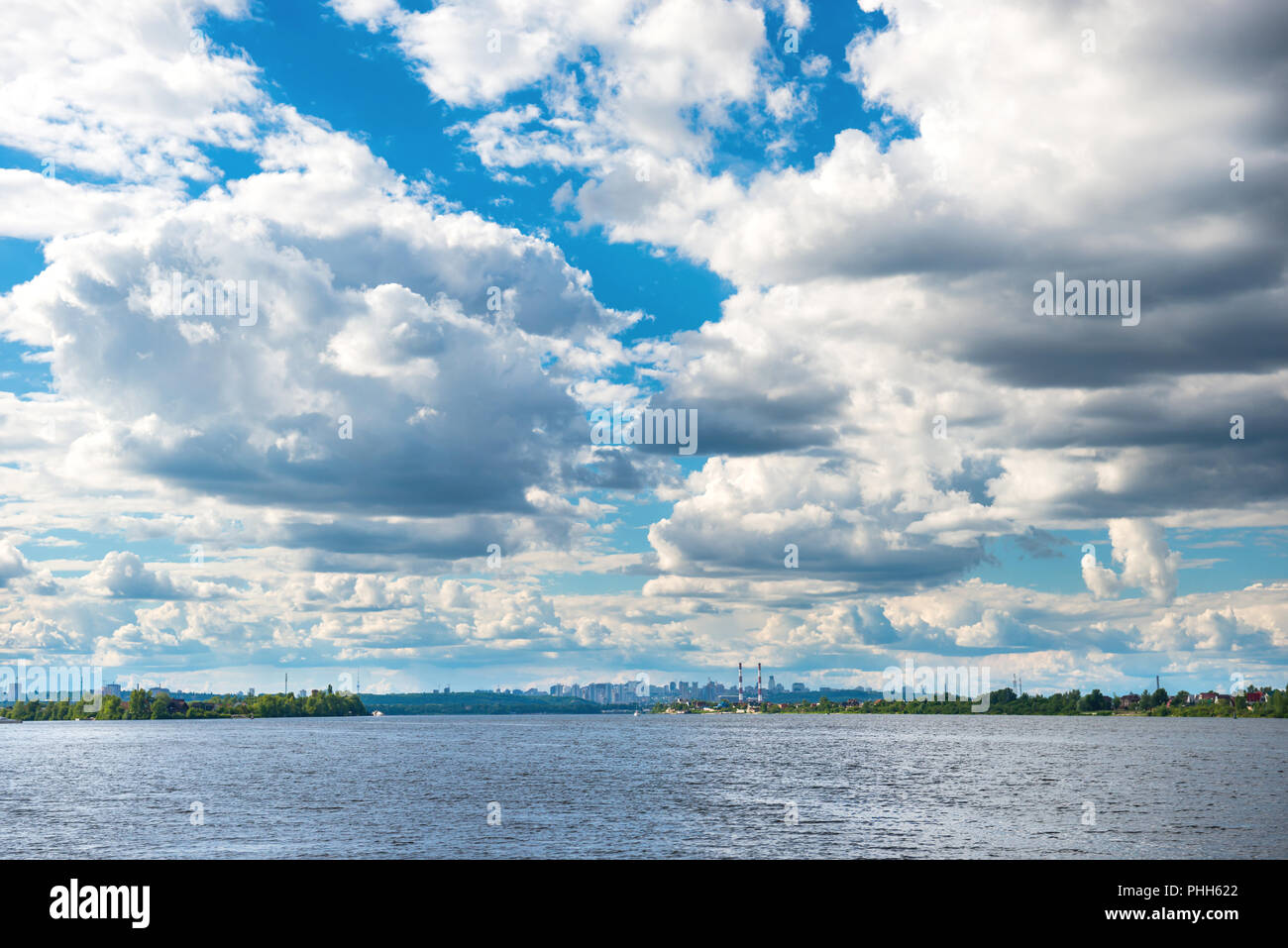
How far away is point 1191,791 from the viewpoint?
106 metres

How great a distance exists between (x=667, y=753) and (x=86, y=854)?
130 meters

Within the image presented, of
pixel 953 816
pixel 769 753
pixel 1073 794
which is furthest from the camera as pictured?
pixel 769 753
